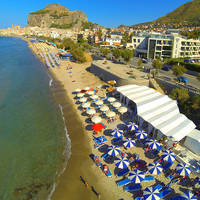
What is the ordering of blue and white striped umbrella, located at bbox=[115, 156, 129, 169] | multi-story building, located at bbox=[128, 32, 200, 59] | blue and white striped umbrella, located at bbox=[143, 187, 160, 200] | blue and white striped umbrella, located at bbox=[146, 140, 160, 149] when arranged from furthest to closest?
multi-story building, located at bbox=[128, 32, 200, 59] < blue and white striped umbrella, located at bbox=[146, 140, 160, 149] < blue and white striped umbrella, located at bbox=[115, 156, 129, 169] < blue and white striped umbrella, located at bbox=[143, 187, 160, 200]

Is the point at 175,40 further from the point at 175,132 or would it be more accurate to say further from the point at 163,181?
the point at 163,181

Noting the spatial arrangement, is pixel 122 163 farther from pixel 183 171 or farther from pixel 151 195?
pixel 183 171

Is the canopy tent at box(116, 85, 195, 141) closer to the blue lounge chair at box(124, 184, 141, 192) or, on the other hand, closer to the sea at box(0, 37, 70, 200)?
the blue lounge chair at box(124, 184, 141, 192)

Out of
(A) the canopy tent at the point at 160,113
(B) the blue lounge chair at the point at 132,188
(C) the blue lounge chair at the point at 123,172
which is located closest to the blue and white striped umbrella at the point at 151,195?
(B) the blue lounge chair at the point at 132,188

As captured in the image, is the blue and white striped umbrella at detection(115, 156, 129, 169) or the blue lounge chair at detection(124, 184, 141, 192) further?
the blue and white striped umbrella at detection(115, 156, 129, 169)

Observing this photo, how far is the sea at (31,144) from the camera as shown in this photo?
13.3 metres

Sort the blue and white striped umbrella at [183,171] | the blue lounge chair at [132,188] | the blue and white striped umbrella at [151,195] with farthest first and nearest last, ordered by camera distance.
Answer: the blue and white striped umbrella at [183,171], the blue lounge chair at [132,188], the blue and white striped umbrella at [151,195]

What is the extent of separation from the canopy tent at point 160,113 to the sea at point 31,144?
33.8 feet

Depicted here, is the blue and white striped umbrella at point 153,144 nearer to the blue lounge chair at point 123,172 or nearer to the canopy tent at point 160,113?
the canopy tent at point 160,113

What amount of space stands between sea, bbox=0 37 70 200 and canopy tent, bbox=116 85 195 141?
33.8 ft

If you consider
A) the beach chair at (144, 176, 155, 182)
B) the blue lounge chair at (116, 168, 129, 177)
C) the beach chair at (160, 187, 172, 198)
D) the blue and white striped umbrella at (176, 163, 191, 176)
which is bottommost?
the beach chair at (160, 187, 172, 198)

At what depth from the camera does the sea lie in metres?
13.3

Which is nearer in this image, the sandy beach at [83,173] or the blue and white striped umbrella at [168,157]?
the sandy beach at [83,173]

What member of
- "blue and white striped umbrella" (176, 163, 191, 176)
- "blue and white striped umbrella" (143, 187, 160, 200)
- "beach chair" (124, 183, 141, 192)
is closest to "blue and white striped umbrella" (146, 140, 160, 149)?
"blue and white striped umbrella" (176, 163, 191, 176)
